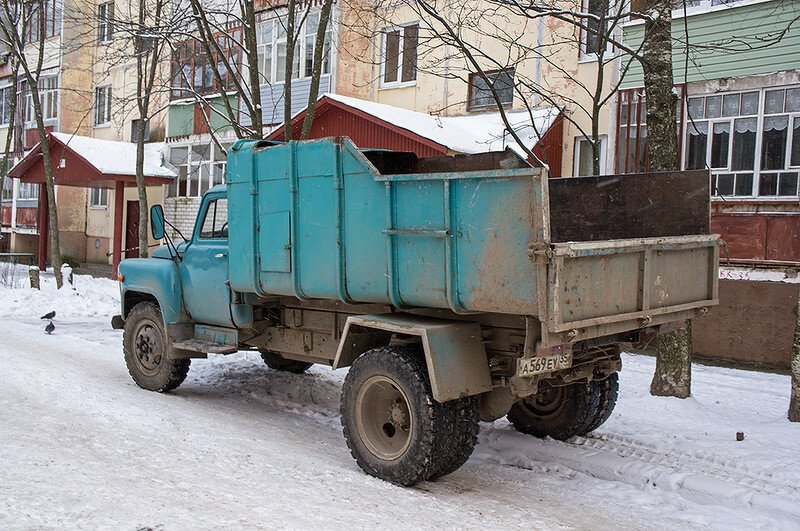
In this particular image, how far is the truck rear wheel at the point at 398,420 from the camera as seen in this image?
514 centimetres

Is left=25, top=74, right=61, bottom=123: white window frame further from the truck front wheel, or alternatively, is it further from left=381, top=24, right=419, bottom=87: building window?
the truck front wheel

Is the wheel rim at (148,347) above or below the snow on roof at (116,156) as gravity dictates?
below

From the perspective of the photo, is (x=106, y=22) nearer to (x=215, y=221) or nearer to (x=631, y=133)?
(x=215, y=221)

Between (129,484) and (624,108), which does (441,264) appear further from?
(624,108)

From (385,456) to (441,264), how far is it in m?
1.48

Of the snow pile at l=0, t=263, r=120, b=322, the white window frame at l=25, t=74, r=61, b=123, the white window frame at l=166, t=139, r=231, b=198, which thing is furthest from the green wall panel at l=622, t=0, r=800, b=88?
the white window frame at l=25, t=74, r=61, b=123

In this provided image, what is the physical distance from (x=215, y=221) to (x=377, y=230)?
2.70 meters

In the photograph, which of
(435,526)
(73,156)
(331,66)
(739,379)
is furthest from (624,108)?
(73,156)

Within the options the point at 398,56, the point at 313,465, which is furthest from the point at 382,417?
the point at 398,56

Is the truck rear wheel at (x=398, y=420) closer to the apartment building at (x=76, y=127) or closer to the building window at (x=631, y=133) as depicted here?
the building window at (x=631, y=133)

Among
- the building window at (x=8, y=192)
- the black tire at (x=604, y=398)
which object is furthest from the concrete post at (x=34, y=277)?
the building window at (x=8, y=192)

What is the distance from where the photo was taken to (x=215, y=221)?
7.66 metres

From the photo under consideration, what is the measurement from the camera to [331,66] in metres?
20.0

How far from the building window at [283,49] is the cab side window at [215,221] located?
503 inches
